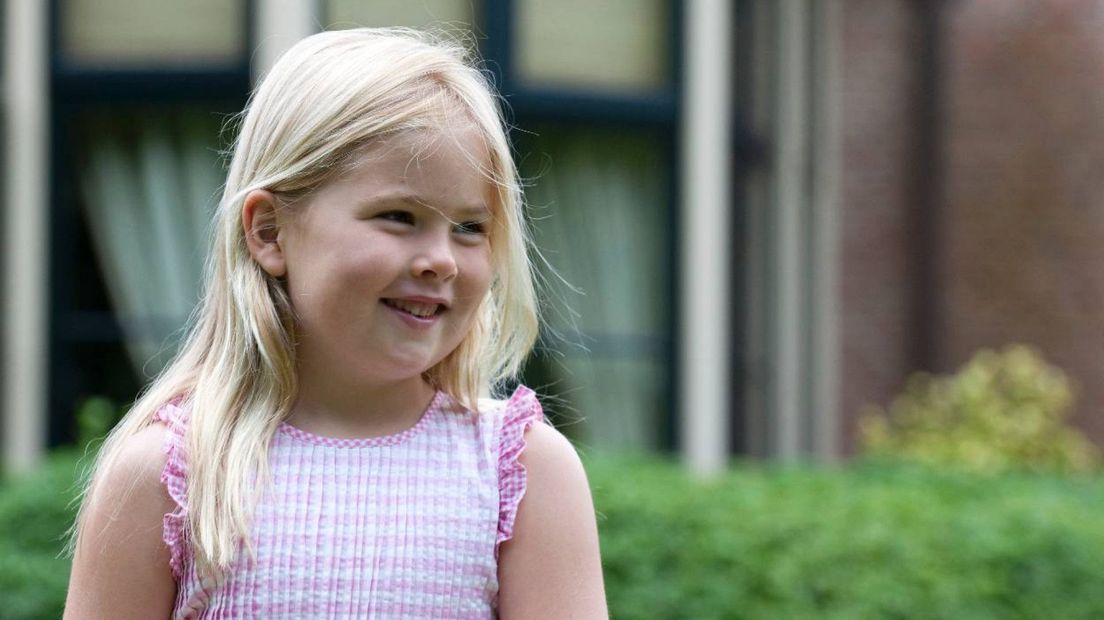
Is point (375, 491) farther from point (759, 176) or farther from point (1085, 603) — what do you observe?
point (759, 176)

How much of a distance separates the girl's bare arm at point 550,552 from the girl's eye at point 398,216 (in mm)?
303

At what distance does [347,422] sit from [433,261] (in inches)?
9.7

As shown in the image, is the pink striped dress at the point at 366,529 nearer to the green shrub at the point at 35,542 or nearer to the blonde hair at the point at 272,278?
the blonde hair at the point at 272,278

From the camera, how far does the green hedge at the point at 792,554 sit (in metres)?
4.80

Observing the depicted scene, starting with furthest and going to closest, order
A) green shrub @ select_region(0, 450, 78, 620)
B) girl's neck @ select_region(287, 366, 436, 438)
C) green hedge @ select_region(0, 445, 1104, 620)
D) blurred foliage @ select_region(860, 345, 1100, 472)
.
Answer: blurred foliage @ select_region(860, 345, 1100, 472) < green hedge @ select_region(0, 445, 1104, 620) < green shrub @ select_region(0, 450, 78, 620) < girl's neck @ select_region(287, 366, 436, 438)

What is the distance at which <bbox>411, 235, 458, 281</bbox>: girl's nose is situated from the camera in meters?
1.72

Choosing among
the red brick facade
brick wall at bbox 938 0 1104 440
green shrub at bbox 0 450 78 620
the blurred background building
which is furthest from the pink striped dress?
brick wall at bbox 938 0 1104 440

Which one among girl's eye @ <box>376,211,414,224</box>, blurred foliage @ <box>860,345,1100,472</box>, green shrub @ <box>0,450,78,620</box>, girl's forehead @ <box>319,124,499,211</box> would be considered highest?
girl's forehead @ <box>319,124,499,211</box>

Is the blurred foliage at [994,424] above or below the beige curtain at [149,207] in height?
below

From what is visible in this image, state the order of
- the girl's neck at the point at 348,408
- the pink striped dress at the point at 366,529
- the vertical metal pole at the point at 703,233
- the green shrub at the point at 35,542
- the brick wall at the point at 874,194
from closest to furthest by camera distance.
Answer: the pink striped dress at the point at 366,529 < the girl's neck at the point at 348,408 < the green shrub at the point at 35,542 < the vertical metal pole at the point at 703,233 < the brick wall at the point at 874,194

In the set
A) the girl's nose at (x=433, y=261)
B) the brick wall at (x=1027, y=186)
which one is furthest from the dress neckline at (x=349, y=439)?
the brick wall at (x=1027, y=186)

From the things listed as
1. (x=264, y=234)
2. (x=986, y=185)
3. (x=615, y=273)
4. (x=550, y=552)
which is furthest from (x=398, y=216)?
(x=986, y=185)

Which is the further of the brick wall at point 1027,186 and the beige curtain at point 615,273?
the brick wall at point 1027,186

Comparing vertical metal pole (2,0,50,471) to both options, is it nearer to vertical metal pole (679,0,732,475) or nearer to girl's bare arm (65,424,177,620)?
vertical metal pole (679,0,732,475)
